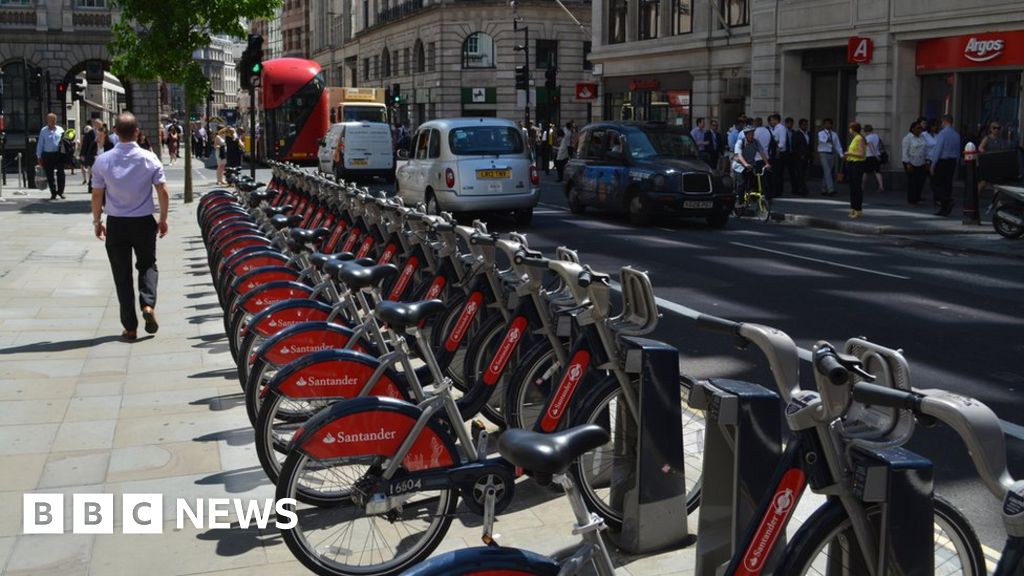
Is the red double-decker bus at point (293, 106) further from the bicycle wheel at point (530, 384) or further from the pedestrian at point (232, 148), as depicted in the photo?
the bicycle wheel at point (530, 384)

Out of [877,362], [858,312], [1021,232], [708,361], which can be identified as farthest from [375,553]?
[1021,232]

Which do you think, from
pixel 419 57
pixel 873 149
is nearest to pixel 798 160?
pixel 873 149

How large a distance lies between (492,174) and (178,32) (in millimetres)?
9289

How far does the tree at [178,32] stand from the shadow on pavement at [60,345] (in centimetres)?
1691

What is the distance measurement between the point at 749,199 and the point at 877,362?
20.9 metres

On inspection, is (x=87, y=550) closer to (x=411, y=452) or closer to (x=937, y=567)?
(x=411, y=452)

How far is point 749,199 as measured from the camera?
2377 cm

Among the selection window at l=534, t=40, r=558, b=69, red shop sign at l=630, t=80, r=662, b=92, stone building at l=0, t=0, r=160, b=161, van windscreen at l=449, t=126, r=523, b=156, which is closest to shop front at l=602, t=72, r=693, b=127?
red shop sign at l=630, t=80, r=662, b=92

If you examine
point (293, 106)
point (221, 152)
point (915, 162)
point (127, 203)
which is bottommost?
point (127, 203)

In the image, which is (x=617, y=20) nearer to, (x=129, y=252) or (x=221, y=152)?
(x=221, y=152)

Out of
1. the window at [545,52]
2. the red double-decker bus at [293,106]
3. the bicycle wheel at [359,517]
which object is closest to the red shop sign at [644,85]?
the red double-decker bus at [293,106]

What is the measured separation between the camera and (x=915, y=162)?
2533cm

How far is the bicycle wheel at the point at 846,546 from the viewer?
3139 millimetres

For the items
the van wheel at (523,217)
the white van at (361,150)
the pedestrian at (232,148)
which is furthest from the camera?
the white van at (361,150)
